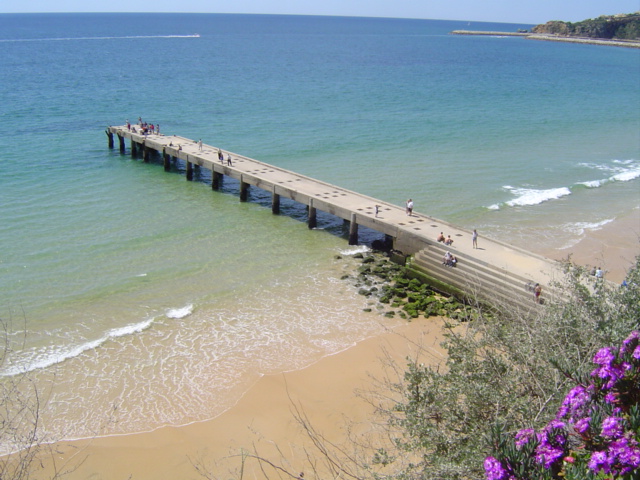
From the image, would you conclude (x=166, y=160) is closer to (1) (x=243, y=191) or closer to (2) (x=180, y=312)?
(1) (x=243, y=191)

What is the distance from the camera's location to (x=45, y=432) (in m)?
14.6

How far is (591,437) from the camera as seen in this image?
263 inches

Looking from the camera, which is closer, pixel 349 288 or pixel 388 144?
pixel 349 288

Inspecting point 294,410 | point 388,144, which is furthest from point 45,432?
point 388,144

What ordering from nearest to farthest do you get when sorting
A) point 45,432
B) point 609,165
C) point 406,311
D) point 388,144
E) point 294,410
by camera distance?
1. point 45,432
2. point 294,410
3. point 406,311
4. point 609,165
5. point 388,144

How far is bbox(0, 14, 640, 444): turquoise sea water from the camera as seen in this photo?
1770cm

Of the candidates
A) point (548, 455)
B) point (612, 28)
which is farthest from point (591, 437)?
point (612, 28)

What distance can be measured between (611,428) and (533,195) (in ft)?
96.9

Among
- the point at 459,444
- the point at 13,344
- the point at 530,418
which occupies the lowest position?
the point at 13,344

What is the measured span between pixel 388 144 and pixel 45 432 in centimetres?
3440

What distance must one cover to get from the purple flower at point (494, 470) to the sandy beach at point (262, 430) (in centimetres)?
526

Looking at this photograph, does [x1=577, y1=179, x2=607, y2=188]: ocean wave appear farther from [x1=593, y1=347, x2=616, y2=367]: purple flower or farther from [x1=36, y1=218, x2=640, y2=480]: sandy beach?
[x1=593, y1=347, x2=616, y2=367]: purple flower

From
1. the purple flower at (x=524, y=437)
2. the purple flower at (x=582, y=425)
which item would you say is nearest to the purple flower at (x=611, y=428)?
the purple flower at (x=582, y=425)

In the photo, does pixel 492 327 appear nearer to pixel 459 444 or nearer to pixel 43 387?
pixel 459 444
